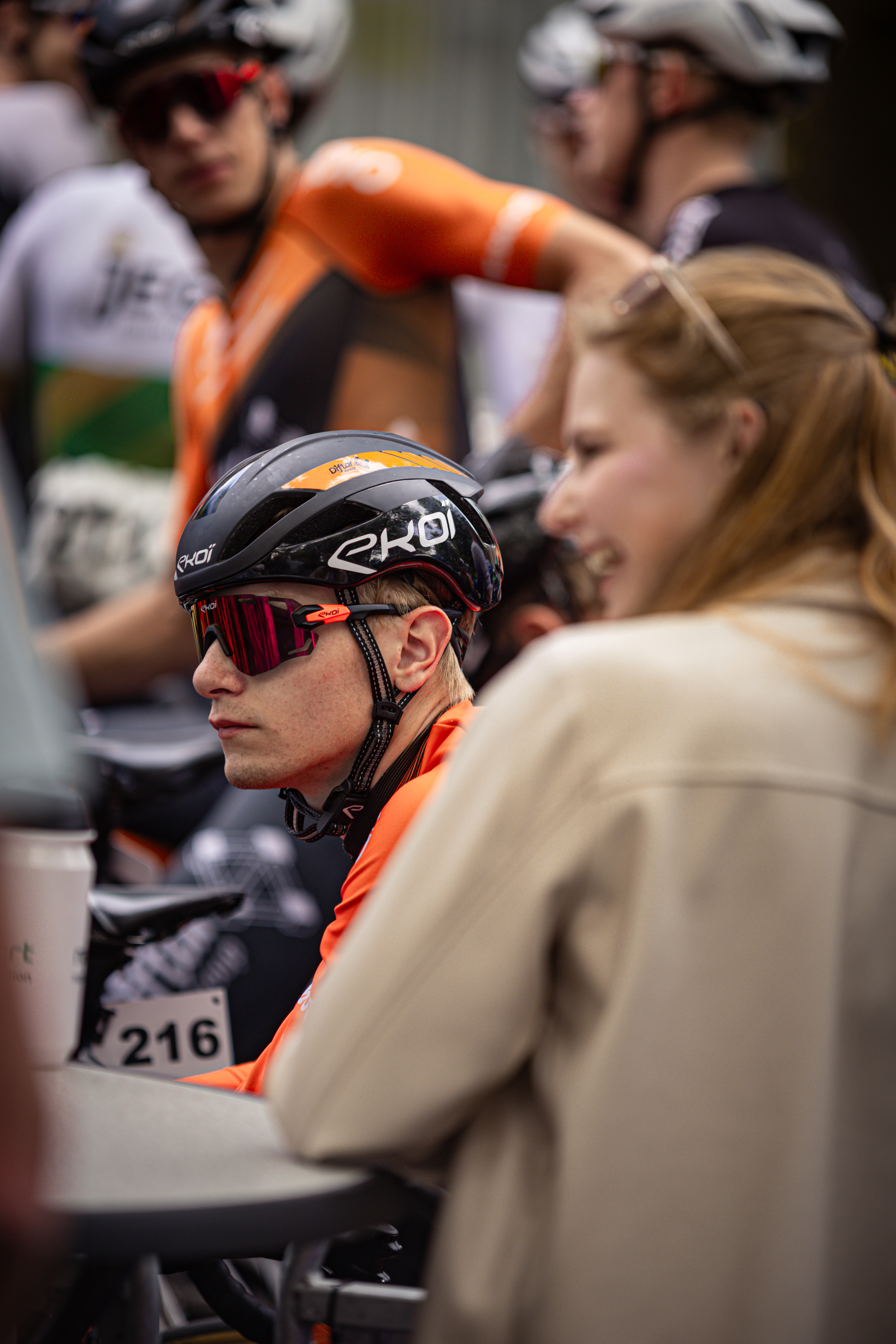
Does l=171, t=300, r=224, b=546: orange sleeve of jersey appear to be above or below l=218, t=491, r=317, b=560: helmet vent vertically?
below

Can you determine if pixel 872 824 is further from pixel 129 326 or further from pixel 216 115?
pixel 129 326

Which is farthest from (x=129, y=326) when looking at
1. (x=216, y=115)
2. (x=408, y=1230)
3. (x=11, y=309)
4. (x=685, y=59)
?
(x=408, y=1230)

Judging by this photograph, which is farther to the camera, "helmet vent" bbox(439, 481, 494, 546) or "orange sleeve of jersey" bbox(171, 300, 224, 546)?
"orange sleeve of jersey" bbox(171, 300, 224, 546)

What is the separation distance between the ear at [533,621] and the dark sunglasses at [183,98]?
159 centimetres

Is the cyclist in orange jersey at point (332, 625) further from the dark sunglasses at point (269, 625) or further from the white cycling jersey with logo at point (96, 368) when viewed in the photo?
the white cycling jersey with logo at point (96, 368)

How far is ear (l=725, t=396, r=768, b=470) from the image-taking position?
182 cm

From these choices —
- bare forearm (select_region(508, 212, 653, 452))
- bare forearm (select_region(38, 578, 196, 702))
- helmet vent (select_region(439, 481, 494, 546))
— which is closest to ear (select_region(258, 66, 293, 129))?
bare forearm (select_region(508, 212, 653, 452))

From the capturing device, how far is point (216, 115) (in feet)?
11.9

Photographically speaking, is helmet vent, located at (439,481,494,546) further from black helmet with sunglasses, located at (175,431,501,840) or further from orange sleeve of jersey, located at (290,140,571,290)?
orange sleeve of jersey, located at (290,140,571,290)

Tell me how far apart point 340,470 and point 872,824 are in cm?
83

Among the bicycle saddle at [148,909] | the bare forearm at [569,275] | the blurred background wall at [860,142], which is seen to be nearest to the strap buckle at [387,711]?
the bicycle saddle at [148,909]

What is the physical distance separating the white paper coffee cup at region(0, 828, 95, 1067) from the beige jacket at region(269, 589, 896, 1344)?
0.50 metres

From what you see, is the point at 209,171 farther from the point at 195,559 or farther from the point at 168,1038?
the point at 168,1038

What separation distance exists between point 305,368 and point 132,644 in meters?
1.10
